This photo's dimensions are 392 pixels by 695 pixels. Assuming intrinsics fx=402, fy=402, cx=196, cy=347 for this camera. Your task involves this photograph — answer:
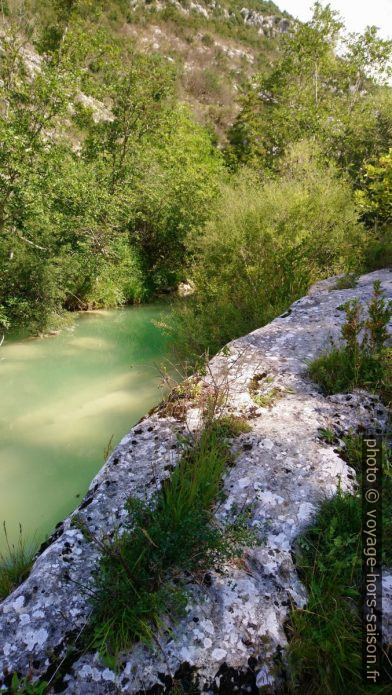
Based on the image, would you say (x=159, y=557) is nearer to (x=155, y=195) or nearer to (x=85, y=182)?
(x=85, y=182)

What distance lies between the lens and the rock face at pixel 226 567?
1.85 m

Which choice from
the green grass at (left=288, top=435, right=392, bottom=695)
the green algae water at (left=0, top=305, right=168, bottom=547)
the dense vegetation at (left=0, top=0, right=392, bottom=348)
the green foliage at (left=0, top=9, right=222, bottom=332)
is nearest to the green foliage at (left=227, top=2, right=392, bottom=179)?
the dense vegetation at (left=0, top=0, right=392, bottom=348)

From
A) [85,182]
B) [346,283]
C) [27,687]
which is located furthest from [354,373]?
[85,182]

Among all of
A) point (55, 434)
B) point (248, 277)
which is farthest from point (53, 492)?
point (248, 277)

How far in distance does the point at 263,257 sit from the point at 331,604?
793cm

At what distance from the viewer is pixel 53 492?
5469 mm

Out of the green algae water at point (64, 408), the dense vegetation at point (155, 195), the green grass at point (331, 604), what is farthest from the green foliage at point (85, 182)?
the green grass at point (331, 604)

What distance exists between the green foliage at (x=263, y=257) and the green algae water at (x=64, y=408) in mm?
1860

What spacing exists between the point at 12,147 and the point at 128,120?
785 centimetres

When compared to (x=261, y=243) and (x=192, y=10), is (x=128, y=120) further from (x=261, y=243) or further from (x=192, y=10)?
(x=192, y=10)

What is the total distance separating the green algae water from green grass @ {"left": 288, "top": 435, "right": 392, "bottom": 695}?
72.2 inches

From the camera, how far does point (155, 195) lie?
16.2 m

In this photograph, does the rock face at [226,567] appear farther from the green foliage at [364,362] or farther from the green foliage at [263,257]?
the green foliage at [263,257]

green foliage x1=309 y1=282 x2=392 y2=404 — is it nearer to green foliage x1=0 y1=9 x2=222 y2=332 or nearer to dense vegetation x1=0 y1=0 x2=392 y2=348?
dense vegetation x1=0 y1=0 x2=392 y2=348
